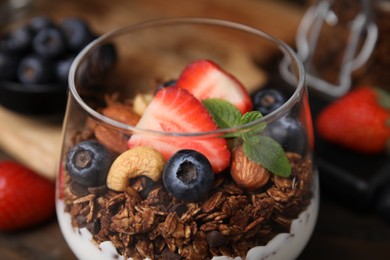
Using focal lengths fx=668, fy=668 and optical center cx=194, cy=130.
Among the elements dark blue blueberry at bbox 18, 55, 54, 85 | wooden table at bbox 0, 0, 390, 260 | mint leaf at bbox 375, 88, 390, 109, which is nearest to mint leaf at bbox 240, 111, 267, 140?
wooden table at bbox 0, 0, 390, 260

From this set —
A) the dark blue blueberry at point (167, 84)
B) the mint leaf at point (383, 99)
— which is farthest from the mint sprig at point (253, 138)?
the mint leaf at point (383, 99)

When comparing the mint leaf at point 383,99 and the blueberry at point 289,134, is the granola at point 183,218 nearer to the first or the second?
the blueberry at point 289,134

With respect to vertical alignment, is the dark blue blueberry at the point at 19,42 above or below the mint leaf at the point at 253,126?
below

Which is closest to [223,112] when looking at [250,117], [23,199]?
[250,117]

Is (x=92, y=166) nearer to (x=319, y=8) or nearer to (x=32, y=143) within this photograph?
(x=32, y=143)

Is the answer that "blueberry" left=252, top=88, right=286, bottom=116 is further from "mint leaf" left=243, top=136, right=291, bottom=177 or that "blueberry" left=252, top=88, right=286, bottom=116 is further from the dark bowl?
the dark bowl

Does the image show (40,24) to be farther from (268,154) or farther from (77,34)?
(268,154)
